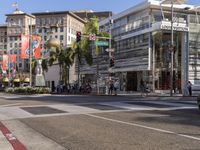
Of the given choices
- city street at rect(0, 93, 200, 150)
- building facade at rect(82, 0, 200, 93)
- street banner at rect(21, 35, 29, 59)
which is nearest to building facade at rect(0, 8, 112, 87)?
building facade at rect(82, 0, 200, 93)

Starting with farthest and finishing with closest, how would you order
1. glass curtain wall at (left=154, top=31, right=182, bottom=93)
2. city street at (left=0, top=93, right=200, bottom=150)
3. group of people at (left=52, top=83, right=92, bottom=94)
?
group of people at (left=52, top=83, right=92, bottom=94) < glass curtain wall at (left=154, top=31, right=182, bottom=93) < city street at (left=0, top=93, right=200, bottom=150)

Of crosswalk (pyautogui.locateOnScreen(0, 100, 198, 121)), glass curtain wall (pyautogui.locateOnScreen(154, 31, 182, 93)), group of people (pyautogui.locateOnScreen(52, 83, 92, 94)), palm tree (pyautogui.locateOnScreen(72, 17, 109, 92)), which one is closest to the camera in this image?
crosswalk (pyautogui.locateOnScreen(0, 100, 198, 121))

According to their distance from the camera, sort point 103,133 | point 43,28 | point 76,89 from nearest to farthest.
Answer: point 103,133
point 76,89
point 43,28

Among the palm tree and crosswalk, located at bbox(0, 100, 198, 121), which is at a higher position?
the palm tree

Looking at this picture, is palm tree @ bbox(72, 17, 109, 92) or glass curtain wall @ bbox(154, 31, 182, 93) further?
palm tree @ bbox(72, 17, 109, 92)

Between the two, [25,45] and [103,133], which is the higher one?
[25,45]

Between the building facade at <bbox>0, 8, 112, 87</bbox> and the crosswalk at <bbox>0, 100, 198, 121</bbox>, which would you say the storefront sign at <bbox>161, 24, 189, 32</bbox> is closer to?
the crosswalk at <bbox>0, 100, 198, 121</bbox>

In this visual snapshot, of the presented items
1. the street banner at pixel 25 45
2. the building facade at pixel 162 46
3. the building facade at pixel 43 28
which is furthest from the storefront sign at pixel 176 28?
the building facade at pixel 43 28

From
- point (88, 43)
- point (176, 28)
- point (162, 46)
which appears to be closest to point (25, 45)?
point (88, 43)

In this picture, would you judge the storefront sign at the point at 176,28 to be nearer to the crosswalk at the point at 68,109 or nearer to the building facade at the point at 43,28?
the crosswalk at the point at 68,109

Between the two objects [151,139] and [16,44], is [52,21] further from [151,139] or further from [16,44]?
[151,139]

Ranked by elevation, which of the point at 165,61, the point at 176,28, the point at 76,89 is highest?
the point at 176,28

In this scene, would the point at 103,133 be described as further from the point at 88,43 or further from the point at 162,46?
the point at 88,43

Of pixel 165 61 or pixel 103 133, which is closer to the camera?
pixel 103 133
